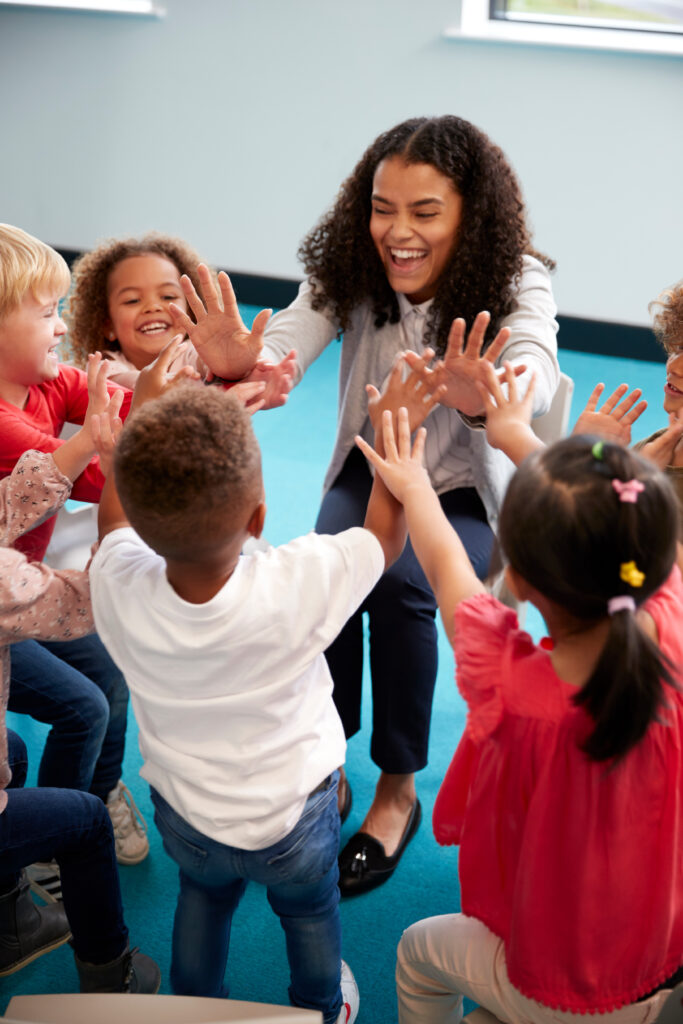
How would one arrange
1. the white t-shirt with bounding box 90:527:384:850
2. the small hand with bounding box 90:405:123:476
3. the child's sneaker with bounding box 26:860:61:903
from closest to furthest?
the white t-shirt with bounding box 90:527:384:850, the small hand with bounding box 90:405:123:476, the child's sneaker with bounding box 26:860:61:903

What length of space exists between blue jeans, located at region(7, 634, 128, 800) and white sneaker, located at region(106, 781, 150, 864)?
8 cm

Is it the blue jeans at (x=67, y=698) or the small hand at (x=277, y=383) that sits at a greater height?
the small hand at (x=277, y=383)

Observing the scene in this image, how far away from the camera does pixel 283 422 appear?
11.9 feet

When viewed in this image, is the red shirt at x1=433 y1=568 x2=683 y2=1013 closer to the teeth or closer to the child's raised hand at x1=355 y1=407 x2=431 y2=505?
the child's raised hand at x1=355 y1=407 x2=431 y2=505

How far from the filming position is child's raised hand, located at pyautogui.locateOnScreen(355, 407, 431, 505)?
1.23 m

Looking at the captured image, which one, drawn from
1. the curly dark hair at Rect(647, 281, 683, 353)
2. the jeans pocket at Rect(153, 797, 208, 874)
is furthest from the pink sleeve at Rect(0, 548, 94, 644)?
the curly dark hair at Rect(647, 281, 683, 353)

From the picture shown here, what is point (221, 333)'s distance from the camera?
1555 millimetres

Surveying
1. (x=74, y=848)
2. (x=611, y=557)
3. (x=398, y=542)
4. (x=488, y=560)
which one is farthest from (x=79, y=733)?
→ (x=611, y=557)

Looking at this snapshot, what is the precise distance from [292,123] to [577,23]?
1.28 m

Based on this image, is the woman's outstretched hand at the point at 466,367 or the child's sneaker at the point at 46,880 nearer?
the woman's outstretched hand at the point at 466,367

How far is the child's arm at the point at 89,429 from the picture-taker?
1.33 m

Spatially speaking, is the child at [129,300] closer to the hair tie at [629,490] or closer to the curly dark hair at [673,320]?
the curly dark hair at [673,320]

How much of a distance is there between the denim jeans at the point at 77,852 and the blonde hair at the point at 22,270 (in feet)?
2.48

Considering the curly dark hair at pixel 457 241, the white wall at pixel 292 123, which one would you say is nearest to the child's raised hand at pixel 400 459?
the curly dark hair at pixel 457 241
